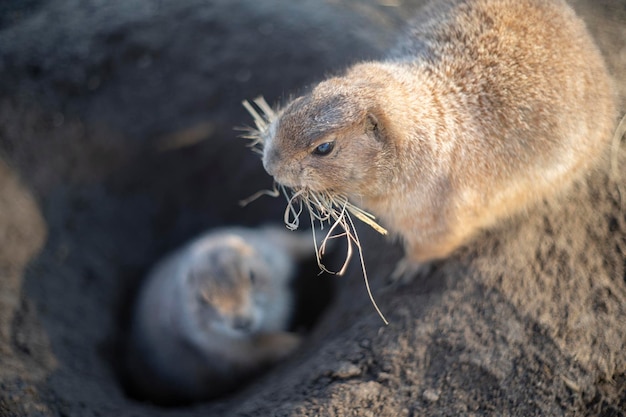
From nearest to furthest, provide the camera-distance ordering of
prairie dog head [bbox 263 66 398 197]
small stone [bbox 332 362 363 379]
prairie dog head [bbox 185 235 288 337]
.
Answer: prairie dog head [bbox 263 66 398 197] < small stone [bbox 332 362 363 379] < prairie dog head [bbox 185 235 288 337]

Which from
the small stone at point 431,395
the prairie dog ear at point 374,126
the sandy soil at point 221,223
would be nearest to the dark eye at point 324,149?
the prairie dog ear at point 374,126

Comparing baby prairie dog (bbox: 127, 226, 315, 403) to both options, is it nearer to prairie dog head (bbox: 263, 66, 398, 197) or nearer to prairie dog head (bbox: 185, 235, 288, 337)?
prairie dog head (bbox: 185, 235, 288, 337)

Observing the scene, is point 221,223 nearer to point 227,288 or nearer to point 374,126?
point 227,288

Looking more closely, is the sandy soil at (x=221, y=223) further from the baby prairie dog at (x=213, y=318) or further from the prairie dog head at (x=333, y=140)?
the prairie dog head at (x=333, y=140)

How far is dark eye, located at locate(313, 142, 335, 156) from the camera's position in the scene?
2840 millimetres

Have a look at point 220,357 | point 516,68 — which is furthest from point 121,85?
point 516,68

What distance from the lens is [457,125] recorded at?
126 inches

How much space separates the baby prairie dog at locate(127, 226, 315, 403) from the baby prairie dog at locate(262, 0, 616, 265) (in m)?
1.48

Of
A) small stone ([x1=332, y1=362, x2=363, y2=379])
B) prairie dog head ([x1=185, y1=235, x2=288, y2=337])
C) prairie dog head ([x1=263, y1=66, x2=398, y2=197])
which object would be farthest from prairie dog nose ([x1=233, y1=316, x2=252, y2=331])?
prairie dog head ([x1=263, y1=66, x2=398, y2=197])

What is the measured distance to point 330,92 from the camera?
2920mm

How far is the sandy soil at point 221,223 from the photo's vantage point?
121 inches

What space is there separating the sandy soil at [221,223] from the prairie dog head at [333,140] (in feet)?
3.86

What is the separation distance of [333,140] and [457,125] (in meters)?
0.94

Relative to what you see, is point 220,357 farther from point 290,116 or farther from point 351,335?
point 290,116
